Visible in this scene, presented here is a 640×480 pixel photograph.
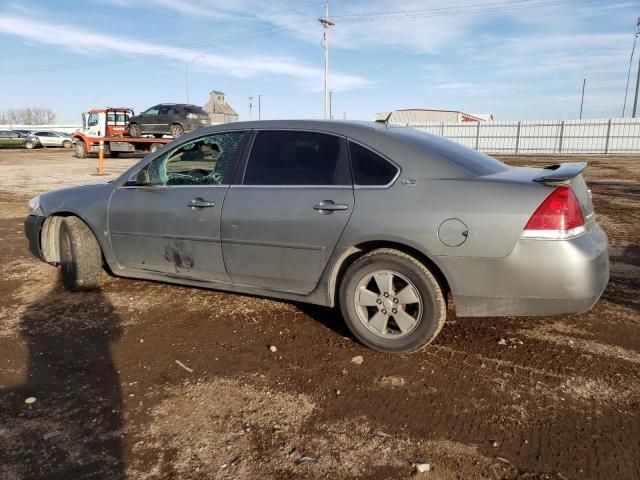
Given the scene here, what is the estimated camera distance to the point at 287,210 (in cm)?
354

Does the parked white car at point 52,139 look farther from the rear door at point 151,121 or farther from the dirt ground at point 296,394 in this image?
the dirt ground at point 296,394

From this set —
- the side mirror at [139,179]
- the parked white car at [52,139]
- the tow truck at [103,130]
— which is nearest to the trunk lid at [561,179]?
the side mirror at [139,179]

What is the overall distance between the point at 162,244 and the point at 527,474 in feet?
10.4

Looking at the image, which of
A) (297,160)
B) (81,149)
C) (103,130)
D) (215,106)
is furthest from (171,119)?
(215,106)

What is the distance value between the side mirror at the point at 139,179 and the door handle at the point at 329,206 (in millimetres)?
1721

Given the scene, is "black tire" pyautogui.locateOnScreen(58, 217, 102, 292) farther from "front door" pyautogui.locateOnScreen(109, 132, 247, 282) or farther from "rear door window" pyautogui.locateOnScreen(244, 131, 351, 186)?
"rear door window" pyautogui.locateOnScreen(244, 131, 351, 186)

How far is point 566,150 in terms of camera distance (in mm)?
35344

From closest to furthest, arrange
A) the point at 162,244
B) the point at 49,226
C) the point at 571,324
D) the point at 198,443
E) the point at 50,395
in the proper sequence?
the point at 198,443
the point at 50,395
the point at 571,324
the point at 162,244
the point at 49,226

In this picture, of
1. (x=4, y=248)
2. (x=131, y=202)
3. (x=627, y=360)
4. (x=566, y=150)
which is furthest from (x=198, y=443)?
(x=566, y=150)

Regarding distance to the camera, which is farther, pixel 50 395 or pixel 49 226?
pixel 49 226

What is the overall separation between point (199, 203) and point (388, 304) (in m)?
1.71

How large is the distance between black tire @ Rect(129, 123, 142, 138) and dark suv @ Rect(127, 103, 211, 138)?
35 centimetres

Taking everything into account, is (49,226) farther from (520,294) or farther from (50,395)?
(520,294)

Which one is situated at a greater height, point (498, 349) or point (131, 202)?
point (131, 202)
